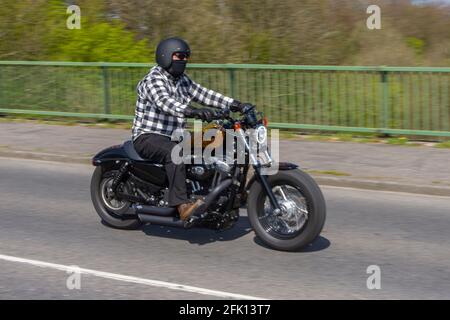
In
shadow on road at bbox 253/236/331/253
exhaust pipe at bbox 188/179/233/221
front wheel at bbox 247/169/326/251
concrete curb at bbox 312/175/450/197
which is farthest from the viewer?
concrete curb at bbox 312/175/450/197

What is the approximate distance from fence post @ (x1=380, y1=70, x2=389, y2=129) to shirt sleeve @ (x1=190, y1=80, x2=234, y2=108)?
5.73 metres

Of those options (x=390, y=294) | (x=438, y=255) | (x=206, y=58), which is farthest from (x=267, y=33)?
(x=390, y=294)

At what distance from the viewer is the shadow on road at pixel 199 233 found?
7.79 m

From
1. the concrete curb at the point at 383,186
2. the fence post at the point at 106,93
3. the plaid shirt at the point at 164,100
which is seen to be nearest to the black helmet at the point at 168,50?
the plaid shirt at the point at 164,100

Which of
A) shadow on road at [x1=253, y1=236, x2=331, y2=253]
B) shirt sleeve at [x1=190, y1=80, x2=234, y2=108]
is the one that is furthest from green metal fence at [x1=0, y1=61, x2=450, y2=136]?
shirt sleeve at [x1=190, y1=80, x2=234, y2=108]

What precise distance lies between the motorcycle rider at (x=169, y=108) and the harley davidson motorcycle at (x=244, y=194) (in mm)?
137

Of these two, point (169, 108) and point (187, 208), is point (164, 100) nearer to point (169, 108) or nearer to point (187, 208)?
point (169, 108)

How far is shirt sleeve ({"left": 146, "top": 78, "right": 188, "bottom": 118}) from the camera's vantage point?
7354mm

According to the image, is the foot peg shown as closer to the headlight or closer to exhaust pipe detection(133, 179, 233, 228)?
exhaust pipe detection(133, 179, 233, 228)

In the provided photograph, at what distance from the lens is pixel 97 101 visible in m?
15.4

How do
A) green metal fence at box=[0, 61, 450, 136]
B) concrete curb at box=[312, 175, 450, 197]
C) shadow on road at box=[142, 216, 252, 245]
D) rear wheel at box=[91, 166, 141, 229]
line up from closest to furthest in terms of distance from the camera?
shadow on road at box=[142, 216, 252, 245] < rear wheel at box=[91, 166, 141, 229] < concrete curb at box=[312, 175, 450, 197] < green metal fence at box=[0, 61, 450, 136]

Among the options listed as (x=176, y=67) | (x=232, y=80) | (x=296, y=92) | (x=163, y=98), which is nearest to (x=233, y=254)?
(x=163, y=98)

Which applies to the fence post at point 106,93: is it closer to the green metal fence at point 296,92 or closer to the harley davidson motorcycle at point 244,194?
the green metal fence at point 296,92

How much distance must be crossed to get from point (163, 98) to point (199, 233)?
1472mm
